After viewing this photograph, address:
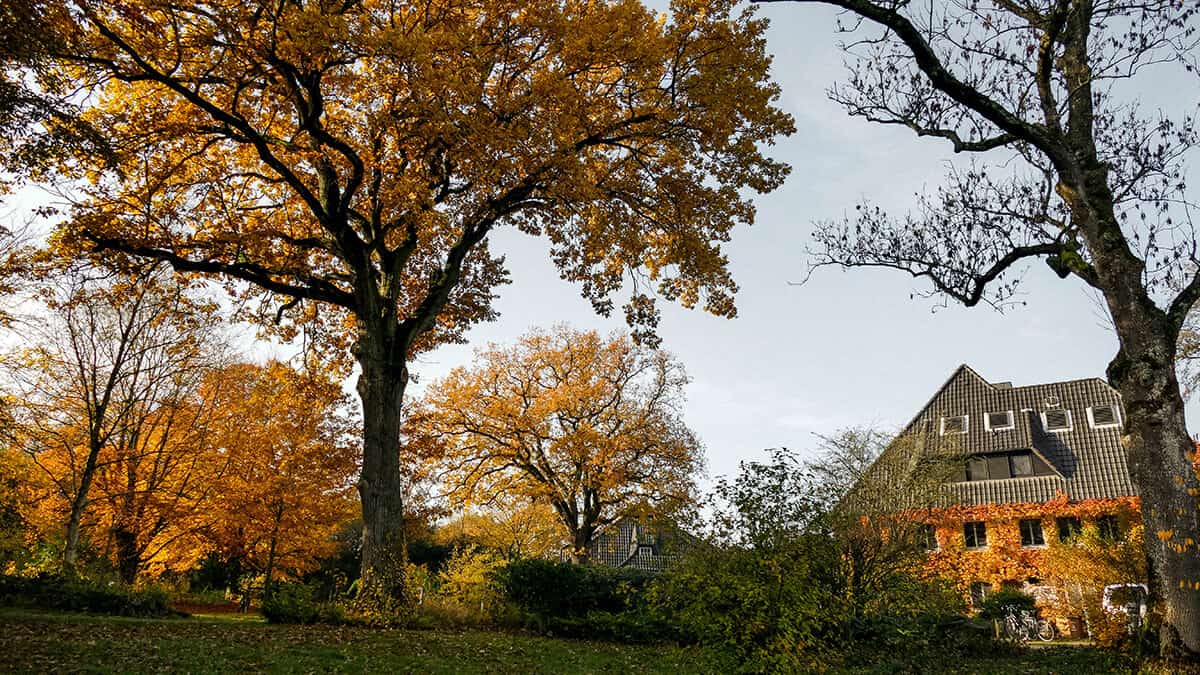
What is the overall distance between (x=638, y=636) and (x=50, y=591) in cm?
1071

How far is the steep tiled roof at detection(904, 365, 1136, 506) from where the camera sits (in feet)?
85.5

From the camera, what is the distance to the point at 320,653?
8453 mm

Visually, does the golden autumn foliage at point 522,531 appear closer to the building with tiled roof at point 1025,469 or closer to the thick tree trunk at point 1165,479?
the building with tiled roof at point 1025,469

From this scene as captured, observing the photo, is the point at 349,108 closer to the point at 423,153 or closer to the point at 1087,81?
the point at 423,153

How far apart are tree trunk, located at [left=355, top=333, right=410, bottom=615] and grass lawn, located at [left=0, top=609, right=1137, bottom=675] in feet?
3.77

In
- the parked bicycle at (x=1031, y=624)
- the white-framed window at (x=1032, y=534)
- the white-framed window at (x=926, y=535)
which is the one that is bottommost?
the parked bicycle at (x=1031, y=624)

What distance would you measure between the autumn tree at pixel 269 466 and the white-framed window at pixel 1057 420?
26.5 m

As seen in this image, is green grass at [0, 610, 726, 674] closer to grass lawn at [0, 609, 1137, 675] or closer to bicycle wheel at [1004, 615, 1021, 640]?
grass lawn at [0, 609, 1137, 675]

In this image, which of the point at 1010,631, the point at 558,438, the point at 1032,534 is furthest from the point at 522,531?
the point at 1010,631

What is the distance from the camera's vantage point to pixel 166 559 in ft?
68.4

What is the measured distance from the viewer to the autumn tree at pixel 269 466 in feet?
67.4

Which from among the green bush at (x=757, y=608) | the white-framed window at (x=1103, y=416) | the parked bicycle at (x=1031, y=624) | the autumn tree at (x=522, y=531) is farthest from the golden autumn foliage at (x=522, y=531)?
the green bush at (x=757, y=608)

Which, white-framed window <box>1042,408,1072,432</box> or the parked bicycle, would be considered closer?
the parked bicycle

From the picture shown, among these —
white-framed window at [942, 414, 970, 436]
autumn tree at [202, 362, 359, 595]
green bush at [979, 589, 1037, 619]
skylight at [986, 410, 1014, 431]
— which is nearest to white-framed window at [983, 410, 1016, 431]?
skylight at [986, 410, 1014, 431]
